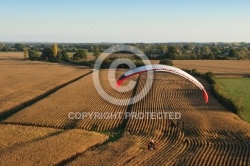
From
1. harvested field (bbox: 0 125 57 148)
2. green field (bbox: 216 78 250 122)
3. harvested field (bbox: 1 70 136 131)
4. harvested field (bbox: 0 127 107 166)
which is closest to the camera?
harvested field (bbox: 0 127 107 166)

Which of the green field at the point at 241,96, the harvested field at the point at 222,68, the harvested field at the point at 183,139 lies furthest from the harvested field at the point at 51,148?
the harvested field at the point at 222,68

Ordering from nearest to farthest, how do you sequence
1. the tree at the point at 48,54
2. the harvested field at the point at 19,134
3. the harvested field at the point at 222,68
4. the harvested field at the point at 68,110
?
the harvested field at the point at 19,134 → the harvested field at the point at 68,110 → the harvested field at the point at 222,68 → the tree at the point at 48,54

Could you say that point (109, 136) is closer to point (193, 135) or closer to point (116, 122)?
point (116, 122)

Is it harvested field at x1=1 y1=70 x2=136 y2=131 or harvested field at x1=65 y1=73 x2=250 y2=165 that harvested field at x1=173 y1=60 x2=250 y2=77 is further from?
harvested field at x1=65 y1=73 x2=250 y2=165

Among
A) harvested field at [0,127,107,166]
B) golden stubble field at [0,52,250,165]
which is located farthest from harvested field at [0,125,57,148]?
harvested field at [0,127,107,166]

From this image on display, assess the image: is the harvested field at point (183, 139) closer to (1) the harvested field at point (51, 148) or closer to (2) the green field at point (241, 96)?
(1) the harvested field at point (51, 148)

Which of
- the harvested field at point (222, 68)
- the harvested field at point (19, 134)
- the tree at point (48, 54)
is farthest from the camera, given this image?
the tree at point (48, 54)

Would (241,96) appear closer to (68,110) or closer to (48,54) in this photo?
(68,110)

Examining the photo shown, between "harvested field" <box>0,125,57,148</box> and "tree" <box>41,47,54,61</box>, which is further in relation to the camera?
"tree" <box>41,47,54,61</box>

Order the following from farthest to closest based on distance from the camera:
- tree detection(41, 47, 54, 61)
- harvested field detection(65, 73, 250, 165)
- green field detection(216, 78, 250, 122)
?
tree detection(41, 47, 54, 61) → green field detection(216, 78, 250, 122) → harvested field detection(65, 73, 250, 165)
